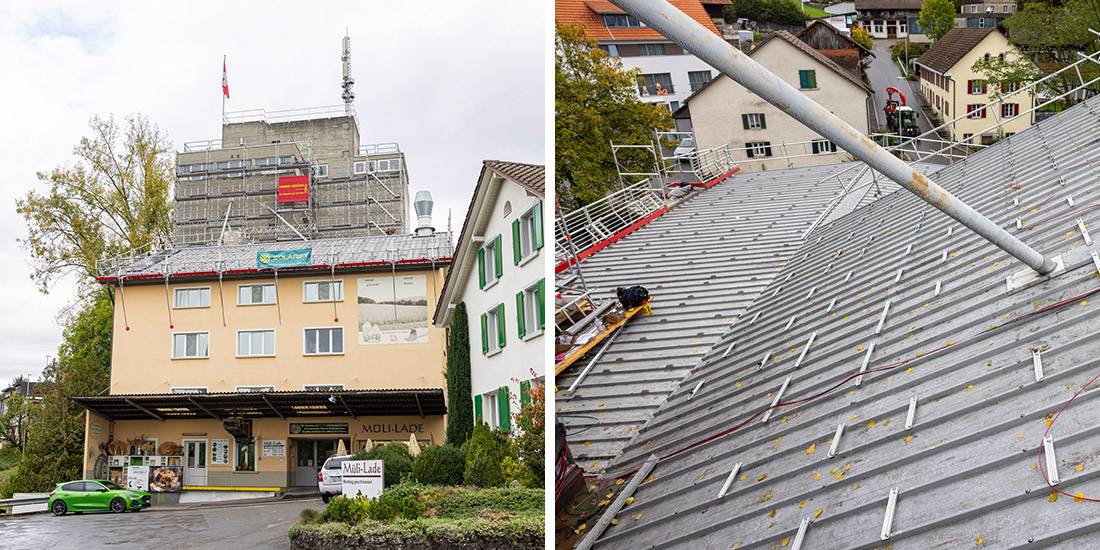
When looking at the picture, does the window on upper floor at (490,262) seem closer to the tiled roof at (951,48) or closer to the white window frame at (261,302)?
the tiled roof at (951,48)

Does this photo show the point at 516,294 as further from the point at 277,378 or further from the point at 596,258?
the point at 277,378

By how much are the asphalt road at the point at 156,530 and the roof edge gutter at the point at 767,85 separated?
35.5 feet

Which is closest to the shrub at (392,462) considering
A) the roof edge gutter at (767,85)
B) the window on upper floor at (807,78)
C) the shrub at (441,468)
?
the shrub at (441,468)

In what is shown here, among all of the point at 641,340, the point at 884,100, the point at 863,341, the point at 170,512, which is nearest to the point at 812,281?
the point at 641,340

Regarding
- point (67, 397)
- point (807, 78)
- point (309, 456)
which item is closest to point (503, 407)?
point (67, 397)

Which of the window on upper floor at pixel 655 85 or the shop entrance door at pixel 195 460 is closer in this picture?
the window on upper floor at pixel 655 85

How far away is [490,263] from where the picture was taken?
63.8 ft

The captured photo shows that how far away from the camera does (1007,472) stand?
13.6ft

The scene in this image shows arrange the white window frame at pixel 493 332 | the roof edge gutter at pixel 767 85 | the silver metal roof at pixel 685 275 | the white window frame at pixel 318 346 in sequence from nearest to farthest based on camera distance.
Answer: the roof edge gutter at pixel 767 85
the silver metal roof at pixel 685 275
the white window frame at pixel 493 332
the white window frame at pixel 318 346

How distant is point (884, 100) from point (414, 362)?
45.8 feet

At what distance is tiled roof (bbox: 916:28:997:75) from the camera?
1984cm

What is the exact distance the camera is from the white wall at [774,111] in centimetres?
1864

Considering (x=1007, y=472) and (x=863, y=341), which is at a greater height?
(x=863, y=341)

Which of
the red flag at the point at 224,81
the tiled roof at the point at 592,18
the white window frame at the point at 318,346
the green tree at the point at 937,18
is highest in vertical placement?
the red flag at the point at 224,81
